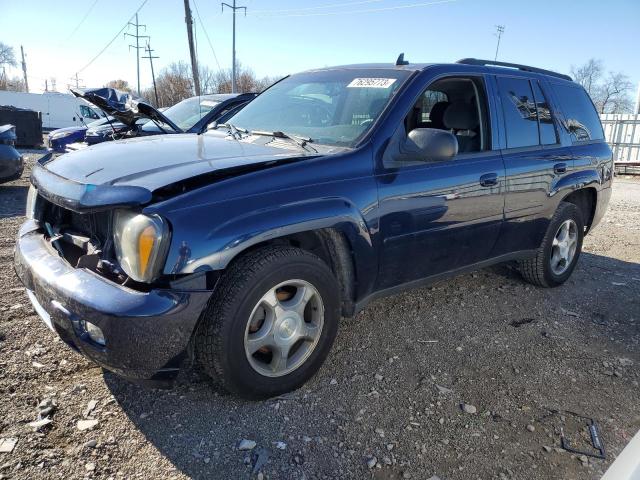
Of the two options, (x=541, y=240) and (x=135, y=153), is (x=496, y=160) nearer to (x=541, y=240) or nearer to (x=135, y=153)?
(x=541, y=240)

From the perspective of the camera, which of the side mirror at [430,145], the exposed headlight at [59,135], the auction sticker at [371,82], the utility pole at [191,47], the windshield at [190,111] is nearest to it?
the side mirror at [430,145]

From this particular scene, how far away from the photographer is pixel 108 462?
2.19m

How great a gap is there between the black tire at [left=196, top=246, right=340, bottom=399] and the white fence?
768 inches

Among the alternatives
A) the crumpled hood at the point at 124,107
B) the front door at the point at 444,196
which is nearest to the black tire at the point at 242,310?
the front door at the point at 444,196

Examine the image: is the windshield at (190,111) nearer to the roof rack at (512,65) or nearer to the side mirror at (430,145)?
the roof rack at (512,65)

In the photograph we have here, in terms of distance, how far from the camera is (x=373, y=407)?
268 centimetres

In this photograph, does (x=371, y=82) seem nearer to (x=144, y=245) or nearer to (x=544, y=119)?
(x=544, y=119)

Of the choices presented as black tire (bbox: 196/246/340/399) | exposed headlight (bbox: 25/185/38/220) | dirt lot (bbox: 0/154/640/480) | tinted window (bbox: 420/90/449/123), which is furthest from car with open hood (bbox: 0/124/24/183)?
black tire (bbox: 196/246/340/399)

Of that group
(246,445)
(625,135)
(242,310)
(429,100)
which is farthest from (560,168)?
(625,135)

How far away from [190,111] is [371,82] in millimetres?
5948

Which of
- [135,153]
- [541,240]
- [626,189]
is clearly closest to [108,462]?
[135,153]

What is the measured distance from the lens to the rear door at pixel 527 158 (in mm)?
3770

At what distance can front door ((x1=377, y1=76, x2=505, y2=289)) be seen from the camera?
2984mm

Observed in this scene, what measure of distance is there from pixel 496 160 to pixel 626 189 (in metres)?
11.4
